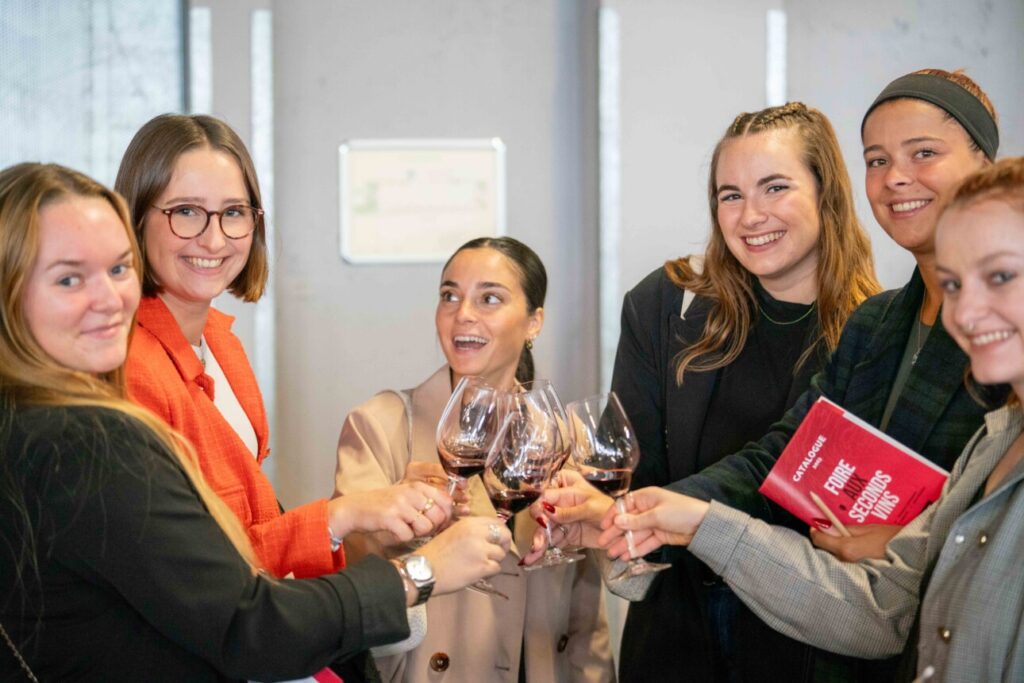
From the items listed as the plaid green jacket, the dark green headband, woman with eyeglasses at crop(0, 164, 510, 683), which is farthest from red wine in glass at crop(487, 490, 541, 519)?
the dark green headband

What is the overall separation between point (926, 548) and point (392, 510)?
92cm

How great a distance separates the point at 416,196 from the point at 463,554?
7.61 feet

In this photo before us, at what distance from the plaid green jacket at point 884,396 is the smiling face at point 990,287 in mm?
447

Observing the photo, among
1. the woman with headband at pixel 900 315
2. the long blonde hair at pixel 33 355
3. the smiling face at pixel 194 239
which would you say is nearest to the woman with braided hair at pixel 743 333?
the woman with headband at pixel 900 315

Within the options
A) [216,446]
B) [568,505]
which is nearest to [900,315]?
[568,505]

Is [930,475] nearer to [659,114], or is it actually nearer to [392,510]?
[392,510]

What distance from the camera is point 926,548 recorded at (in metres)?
1.79

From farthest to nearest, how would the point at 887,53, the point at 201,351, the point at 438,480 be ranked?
the point at 887,53 < the point at 201,351 < the point at 438,480

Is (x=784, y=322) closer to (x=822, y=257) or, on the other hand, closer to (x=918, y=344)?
(x=822, y=257)

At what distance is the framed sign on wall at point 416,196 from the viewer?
3.96m

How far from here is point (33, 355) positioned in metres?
1.56

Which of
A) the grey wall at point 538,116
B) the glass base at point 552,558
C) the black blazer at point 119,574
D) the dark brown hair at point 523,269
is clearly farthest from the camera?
the grey wall at point 538,116

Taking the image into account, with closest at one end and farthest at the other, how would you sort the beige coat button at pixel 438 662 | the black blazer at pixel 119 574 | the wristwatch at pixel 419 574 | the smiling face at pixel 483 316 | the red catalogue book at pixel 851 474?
Answer: the black blazer at pixel 119 574
the wristwatch at pixel 419 574
the red catalogue book at pixel 851 474
the beige coat button at pixel 438 662
the smiling face at pixel 483 316

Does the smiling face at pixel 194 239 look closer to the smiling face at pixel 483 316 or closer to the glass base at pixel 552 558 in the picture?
the smiling face at pixel 483 316
